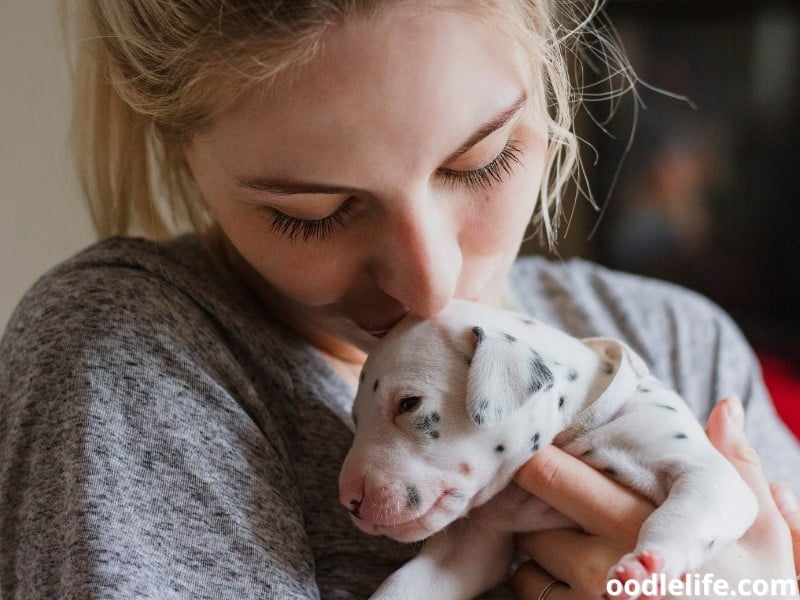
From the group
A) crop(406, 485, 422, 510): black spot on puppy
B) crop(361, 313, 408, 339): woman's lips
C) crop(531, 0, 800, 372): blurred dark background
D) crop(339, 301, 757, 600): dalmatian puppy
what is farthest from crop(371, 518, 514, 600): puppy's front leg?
crop(531, 0, 800, 372): blurred dark background

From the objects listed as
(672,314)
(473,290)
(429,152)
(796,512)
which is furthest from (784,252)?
(429,152)

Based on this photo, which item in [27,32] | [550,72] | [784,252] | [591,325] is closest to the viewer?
[550,72]

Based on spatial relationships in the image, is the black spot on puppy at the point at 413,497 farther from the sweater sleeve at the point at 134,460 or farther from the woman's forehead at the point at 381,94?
the woman's forehead at the point at 381,94

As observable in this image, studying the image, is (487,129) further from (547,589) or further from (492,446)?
(547,589)

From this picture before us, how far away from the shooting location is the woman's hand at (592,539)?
97 centimetres

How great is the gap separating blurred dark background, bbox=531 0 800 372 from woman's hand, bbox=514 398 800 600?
2.24 m

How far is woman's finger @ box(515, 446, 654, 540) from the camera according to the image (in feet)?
3.18

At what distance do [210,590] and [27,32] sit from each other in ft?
3.81

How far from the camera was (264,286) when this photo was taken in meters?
1.21

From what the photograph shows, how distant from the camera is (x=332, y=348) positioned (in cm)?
123

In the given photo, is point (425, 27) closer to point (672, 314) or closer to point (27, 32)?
point (672, 314)

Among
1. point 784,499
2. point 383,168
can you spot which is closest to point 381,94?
point 383,168

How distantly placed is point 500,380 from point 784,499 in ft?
1.69

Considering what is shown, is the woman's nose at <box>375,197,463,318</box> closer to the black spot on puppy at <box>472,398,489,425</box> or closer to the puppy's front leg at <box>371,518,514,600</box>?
the black spot on puppy at <box>472,398,489,425</box>
